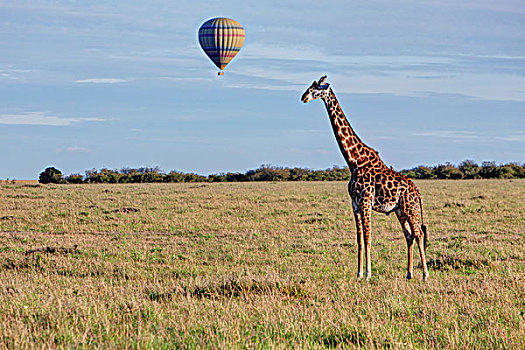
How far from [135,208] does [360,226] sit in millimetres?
18934

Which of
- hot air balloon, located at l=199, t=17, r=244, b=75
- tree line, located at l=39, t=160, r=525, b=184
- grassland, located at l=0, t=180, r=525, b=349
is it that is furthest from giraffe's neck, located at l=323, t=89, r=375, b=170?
tree line, located at l=39, t=160, r=525, b=184

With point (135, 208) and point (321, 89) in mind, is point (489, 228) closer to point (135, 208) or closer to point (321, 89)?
point (321, 89)

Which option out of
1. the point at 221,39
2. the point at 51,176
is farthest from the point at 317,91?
the point at 51,176

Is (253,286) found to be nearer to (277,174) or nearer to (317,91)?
(317,91)

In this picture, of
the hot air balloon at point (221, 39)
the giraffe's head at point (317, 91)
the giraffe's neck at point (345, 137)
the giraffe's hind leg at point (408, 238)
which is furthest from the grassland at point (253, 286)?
the hot air balloon at point (221, 39)

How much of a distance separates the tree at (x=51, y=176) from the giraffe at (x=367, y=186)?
224 feet

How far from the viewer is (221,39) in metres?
43.8

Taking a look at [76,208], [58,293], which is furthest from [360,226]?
[76,208]

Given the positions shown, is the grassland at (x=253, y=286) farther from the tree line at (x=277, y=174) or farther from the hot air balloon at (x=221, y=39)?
the tree line at (x=277, y=174)

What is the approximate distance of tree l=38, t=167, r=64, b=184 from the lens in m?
75.2

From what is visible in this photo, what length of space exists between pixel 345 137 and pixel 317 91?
43.4 inches

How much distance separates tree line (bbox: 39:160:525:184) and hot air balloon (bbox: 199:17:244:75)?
3515 cm

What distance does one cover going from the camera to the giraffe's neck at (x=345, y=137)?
1185 cm

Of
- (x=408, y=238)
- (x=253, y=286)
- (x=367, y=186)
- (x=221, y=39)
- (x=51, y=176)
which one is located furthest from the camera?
(x=51, y=176)
